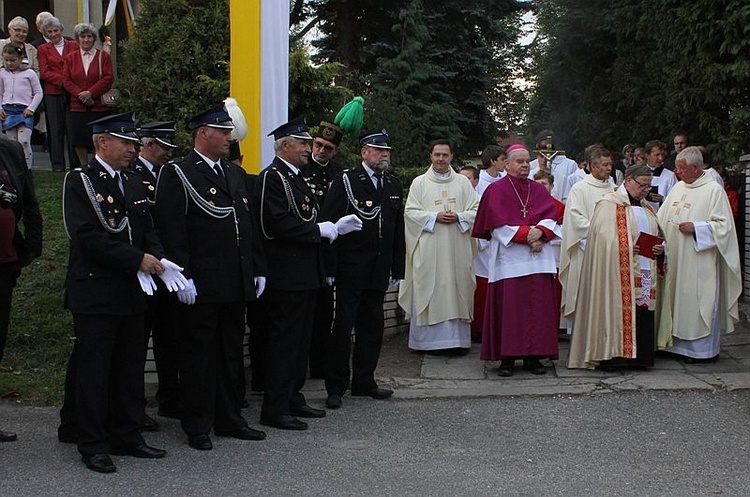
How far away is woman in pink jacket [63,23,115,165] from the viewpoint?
458 inches

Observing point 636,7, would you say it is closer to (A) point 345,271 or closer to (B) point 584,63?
(B) point 584,63

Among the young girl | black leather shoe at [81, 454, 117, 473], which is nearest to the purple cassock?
black leather shoe at [81, 454, 117, 473]

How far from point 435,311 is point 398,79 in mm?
10295

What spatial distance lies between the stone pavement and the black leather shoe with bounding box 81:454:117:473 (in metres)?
2.13

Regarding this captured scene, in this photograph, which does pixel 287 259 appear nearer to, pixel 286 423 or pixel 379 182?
pixel 286 423

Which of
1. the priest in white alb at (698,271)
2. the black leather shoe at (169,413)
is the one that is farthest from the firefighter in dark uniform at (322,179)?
the priest in white alb at (698,271)

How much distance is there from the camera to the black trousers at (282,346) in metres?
6.57

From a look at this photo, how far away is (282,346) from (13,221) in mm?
1834

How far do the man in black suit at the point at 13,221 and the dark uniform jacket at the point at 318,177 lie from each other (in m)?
1.97

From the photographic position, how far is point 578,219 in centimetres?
868

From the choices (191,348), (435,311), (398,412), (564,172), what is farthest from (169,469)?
(564,172)

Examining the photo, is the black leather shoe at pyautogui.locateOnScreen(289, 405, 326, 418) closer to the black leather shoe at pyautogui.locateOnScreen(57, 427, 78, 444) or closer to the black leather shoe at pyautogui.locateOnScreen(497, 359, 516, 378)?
the black leather shoe at pyautogui.locateOnScreen(57, 427, 78, 444)

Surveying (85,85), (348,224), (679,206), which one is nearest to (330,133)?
(348,224)

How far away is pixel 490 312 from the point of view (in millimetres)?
8297
